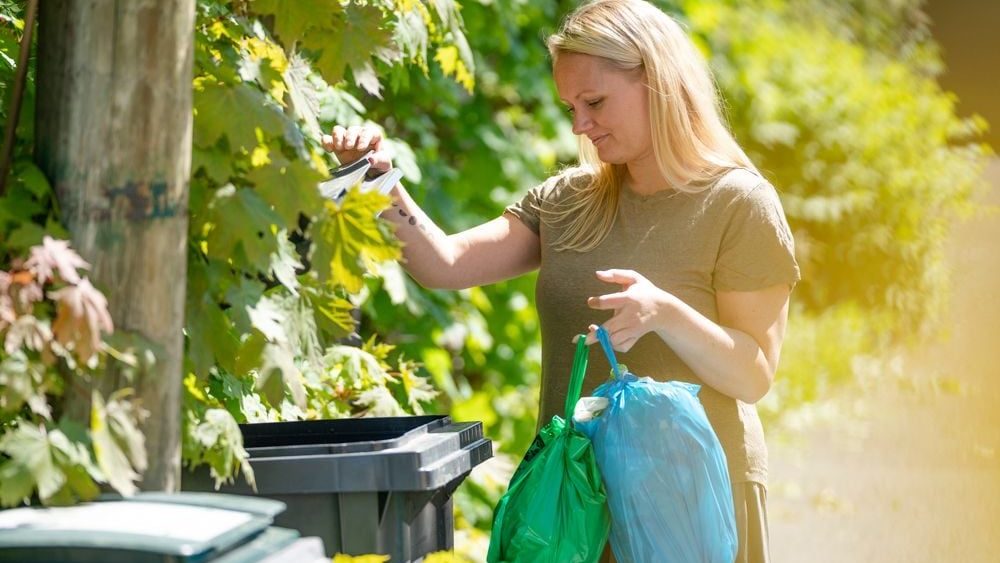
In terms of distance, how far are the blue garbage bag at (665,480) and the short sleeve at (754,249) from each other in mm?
302

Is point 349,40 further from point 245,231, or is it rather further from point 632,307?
point 632,307

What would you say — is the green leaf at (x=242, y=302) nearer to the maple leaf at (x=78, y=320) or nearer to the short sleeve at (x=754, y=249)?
the maple leaf at (x=78, y=320)

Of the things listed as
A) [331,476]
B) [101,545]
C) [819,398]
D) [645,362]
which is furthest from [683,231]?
[819,398]

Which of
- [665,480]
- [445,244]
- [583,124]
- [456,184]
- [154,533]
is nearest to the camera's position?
[154,533]

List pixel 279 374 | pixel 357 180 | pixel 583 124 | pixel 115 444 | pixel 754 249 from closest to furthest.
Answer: pixel 115 444, pixel 279 374, pixel 357 180, pixel 754 249, pixel 583 124

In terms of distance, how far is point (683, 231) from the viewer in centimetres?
262

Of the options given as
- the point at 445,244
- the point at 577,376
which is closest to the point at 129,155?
the point at 577,376

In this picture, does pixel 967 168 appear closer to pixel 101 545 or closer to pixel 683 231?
pixel 683 231

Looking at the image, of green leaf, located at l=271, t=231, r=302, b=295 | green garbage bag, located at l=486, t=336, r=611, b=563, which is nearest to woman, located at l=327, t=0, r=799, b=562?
green garbage bag, located at l=486, t=336, r=611, b=563

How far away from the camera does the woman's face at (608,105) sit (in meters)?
2.64

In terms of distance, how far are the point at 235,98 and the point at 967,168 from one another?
6.07 meters

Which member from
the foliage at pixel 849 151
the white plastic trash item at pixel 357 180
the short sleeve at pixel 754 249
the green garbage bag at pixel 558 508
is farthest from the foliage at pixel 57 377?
the foliage at pixel 849 151

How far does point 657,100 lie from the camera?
2645 mm

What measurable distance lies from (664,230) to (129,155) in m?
1.19
